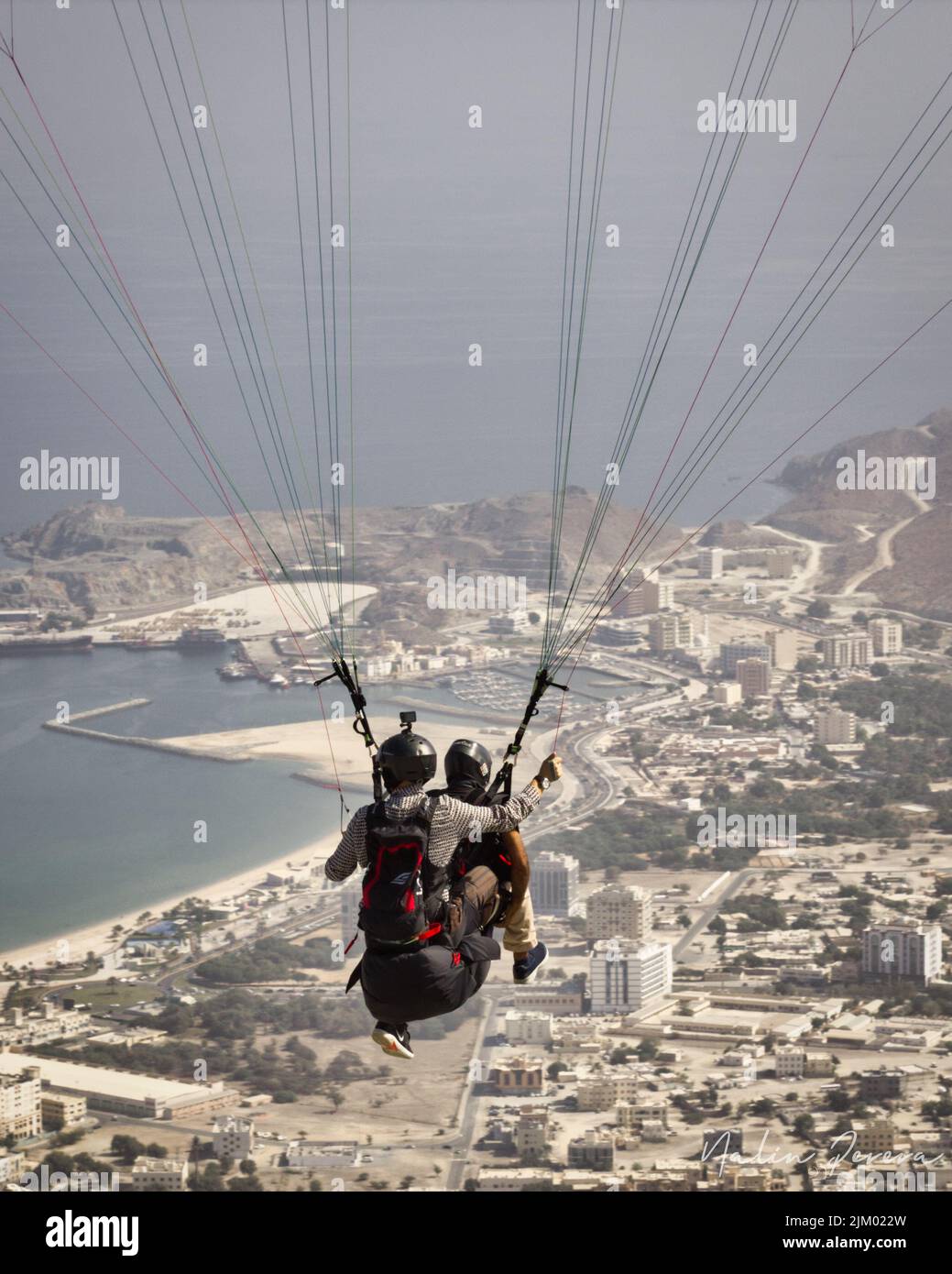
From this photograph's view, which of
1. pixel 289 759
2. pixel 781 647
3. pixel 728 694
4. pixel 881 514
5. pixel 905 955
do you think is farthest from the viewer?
pixel 881 514

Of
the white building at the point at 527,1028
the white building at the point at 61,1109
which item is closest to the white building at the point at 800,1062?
the white building at the point at 527,1028

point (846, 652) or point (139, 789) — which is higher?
point (846, 652)

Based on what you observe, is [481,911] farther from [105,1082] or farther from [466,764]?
[105,1082]

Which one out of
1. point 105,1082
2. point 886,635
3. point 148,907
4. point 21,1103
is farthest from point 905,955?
point 886,635

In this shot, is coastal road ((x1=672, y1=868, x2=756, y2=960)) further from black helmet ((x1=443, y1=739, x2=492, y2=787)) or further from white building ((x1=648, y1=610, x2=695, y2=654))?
black helmet ((x1=443, y1=739, x2=492, y2=787))

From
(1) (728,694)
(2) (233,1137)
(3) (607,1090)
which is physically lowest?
(2) (233,1137)

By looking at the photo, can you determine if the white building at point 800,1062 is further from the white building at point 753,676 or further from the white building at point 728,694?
the white building at point 753,676

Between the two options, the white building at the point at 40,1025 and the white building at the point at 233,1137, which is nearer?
the white building at the point at 233,1137
